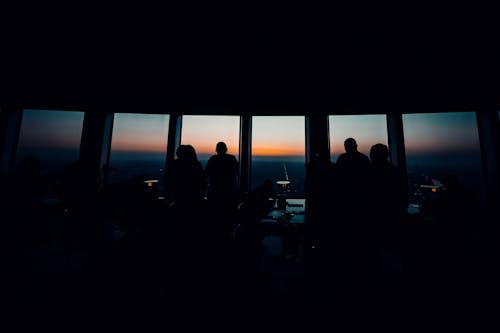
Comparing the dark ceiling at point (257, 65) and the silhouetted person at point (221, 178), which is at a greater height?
the dark ceiling at point (257, 65)

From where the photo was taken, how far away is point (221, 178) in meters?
2.97

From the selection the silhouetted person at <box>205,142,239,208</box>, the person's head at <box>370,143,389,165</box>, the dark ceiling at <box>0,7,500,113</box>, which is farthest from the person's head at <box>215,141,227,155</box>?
the person's head at <box>370,143,389,165</box>

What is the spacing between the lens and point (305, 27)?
2.13m

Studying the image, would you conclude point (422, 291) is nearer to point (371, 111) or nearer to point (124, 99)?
point (371, 111)

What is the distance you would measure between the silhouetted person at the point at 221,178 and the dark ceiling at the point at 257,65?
1318 mm

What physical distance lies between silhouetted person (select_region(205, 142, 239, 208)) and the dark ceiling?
1.32 metres

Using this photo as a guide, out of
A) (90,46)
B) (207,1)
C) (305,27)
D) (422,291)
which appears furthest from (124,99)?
(422,291)

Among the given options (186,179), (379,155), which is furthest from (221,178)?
(379,155)

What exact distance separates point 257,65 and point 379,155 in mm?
2042

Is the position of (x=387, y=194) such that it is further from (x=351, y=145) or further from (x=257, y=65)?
(x=257, y=65)

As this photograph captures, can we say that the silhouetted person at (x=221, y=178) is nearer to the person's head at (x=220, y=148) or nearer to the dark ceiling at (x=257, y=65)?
the person's head at (x=220, y=148)

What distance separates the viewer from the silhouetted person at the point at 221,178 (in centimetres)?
296

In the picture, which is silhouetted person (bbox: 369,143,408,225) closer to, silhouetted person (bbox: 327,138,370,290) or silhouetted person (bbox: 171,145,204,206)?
silhouetted person (bbox: 327,138,370,290)

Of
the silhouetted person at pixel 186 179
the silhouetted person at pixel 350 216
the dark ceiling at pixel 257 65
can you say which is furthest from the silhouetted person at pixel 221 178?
the silhouetted person at pixel 350 216
